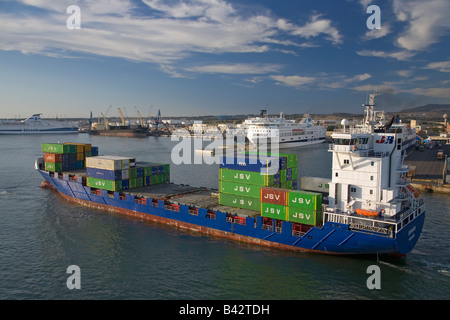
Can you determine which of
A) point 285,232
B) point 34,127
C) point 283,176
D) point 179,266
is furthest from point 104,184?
point 34,127

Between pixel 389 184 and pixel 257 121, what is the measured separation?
2843 inches

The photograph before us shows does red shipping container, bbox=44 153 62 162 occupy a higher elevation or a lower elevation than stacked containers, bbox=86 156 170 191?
higher

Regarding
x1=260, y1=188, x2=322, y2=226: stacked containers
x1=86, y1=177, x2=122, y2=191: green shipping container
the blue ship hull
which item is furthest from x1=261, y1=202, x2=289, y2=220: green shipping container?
x1=86, y1=177, x2=122, y2=191: green shipping container

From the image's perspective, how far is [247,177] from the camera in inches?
945

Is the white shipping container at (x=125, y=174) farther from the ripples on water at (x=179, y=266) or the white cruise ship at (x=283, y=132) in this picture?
the white cruise ship at (x=283, y=132)

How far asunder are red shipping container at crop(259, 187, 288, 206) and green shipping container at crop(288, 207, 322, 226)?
798 mm

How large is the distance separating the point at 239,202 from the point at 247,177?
2224 mm

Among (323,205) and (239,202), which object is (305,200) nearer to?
(323,205)

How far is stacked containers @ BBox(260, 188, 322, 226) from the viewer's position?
2030 cm

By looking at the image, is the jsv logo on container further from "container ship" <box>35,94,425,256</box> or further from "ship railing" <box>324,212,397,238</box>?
"ship railing" <box>324,212,397,238</box>

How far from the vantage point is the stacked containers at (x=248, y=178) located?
23469 millimetres

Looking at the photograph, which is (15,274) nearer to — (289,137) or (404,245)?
(404,245)

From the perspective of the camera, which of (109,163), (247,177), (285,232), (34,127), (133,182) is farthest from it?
(34,127)

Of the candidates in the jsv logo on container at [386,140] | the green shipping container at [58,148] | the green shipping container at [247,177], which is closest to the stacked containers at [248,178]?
the green shipping container at [247,177]
